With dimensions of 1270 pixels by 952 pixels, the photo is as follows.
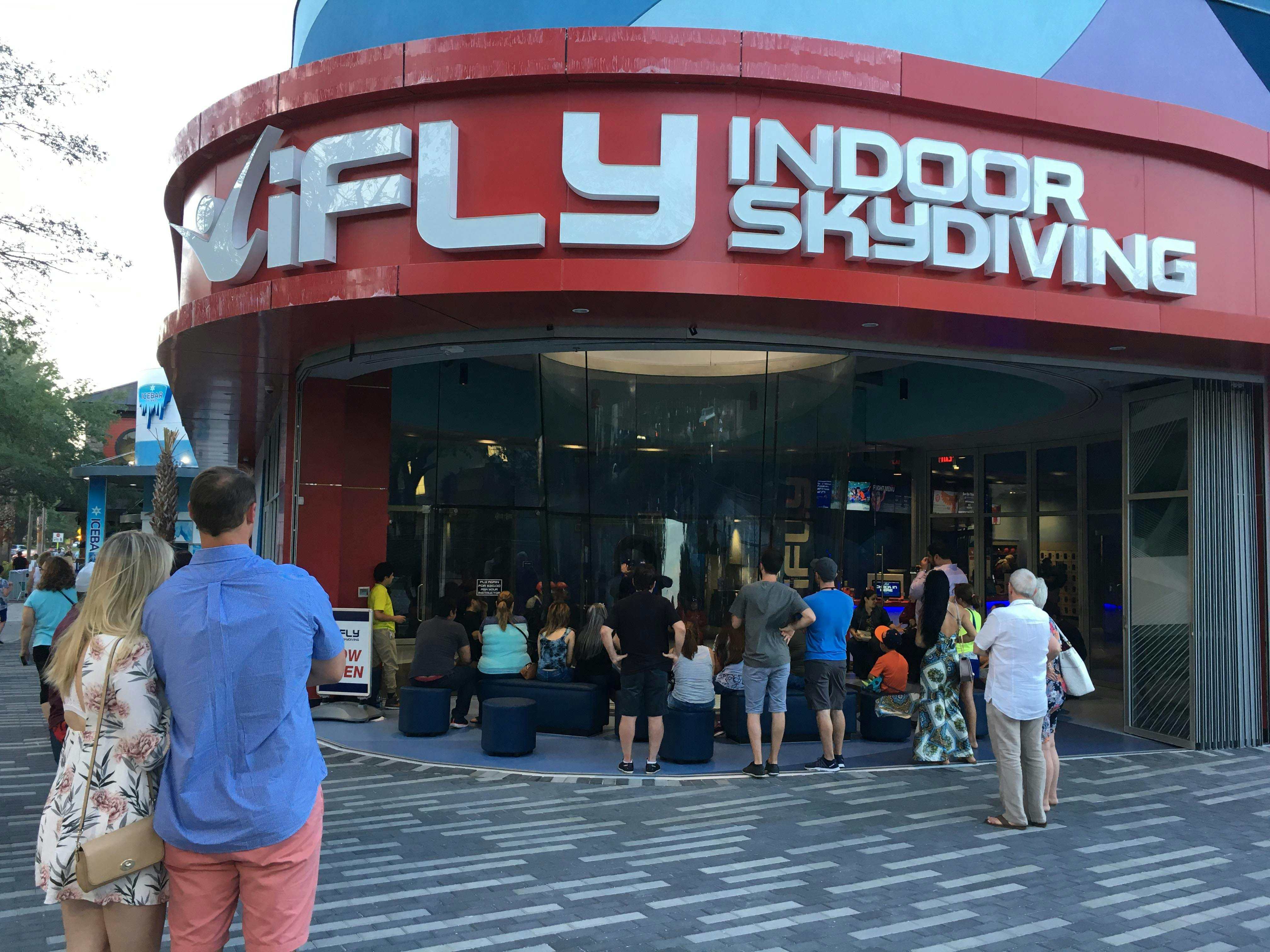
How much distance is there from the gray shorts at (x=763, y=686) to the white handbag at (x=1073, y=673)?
2.17m

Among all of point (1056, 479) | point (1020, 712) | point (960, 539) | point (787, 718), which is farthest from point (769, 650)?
point (960, 539)

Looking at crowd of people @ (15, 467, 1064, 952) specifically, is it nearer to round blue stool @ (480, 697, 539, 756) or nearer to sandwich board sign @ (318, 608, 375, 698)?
round blue stool @ (480, 697, 539, 756)

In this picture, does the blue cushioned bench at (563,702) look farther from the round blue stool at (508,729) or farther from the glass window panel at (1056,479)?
the glass window panel at (1056,479)

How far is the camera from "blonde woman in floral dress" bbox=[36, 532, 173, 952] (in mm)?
2842

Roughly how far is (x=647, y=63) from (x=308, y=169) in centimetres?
305

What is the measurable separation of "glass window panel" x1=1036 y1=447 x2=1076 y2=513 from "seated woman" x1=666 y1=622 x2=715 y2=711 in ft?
31.0

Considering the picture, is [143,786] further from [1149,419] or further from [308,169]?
[1149,419]

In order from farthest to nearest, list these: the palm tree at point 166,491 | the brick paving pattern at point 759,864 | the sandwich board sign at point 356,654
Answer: the palm tree at point 166,491 < the sandwich board sign at point 356,654 < the brick paving pattern at point 759,864

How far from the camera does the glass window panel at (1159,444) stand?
10.2 metres

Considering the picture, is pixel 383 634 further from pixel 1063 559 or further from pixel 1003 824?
pixel 1063 559

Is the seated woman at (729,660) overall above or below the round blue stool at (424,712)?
above

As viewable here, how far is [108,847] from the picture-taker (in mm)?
2807

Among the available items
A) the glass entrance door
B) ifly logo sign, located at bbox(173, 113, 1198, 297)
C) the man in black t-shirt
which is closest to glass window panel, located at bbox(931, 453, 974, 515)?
the glass entrance door

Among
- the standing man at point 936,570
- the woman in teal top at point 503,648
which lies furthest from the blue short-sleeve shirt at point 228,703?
the standing man at point 936,570
